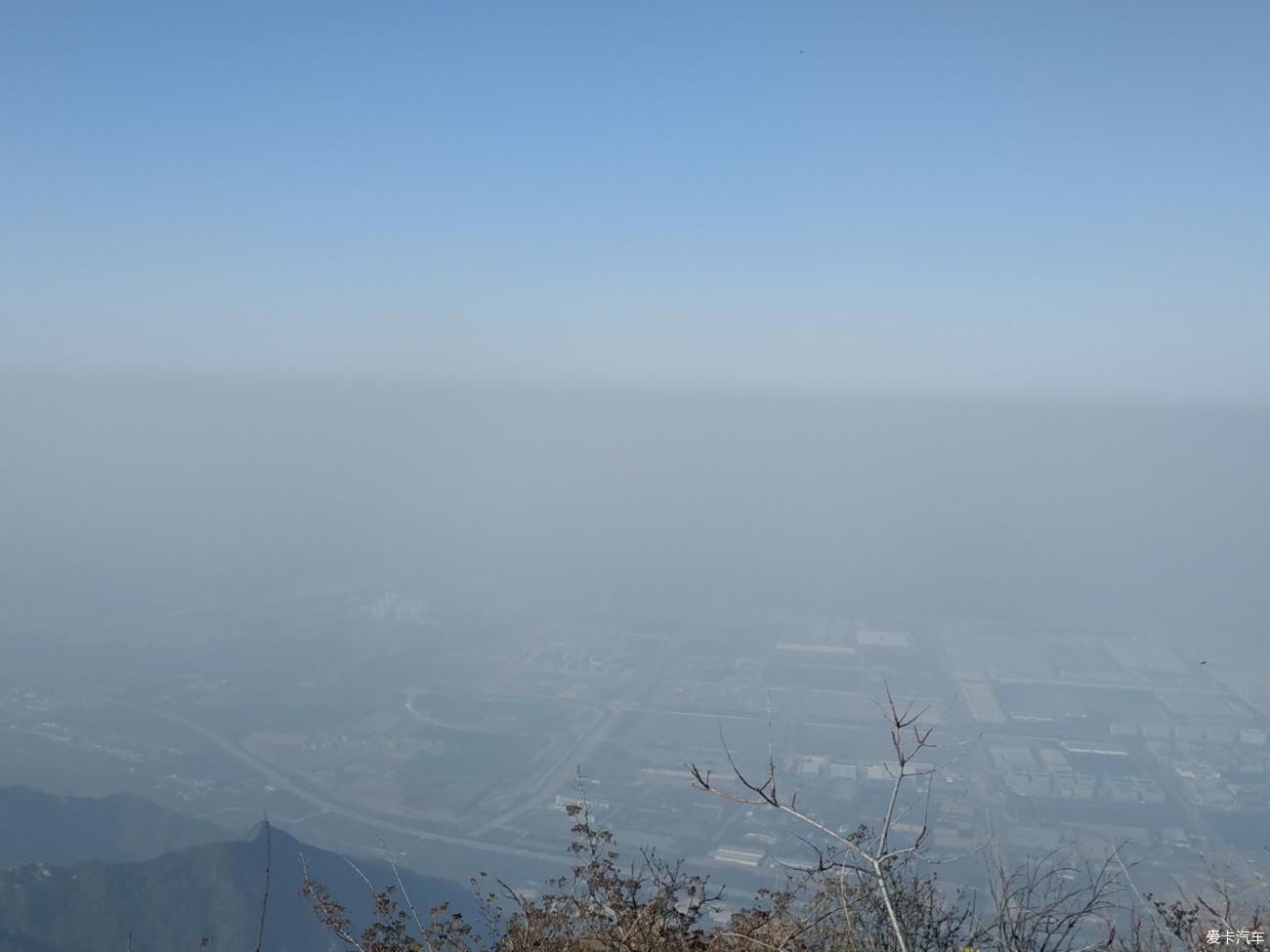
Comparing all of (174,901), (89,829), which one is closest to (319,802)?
(89,829)

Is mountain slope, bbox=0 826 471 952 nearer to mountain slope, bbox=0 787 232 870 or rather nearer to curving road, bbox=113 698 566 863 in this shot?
mountain slope, bbox=0 787 232 870

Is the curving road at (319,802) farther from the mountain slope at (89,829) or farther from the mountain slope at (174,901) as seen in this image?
the mountain slope at (174,901)

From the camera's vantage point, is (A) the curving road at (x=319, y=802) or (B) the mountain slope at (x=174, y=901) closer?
(B) the mountain slope at (x=174, y=901)

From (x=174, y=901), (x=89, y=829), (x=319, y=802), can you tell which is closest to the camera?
(x=174, y=901)

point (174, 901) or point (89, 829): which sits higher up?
point (174, 901)

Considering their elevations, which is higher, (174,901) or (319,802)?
(174,901)

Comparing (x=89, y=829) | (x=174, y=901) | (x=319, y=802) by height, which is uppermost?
(x=174, y=901)

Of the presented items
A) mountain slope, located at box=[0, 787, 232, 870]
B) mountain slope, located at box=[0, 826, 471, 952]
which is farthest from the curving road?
mountain slope, located at box=[0, 826, 471, 952]

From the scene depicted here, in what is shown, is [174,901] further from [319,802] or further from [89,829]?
[319,802]

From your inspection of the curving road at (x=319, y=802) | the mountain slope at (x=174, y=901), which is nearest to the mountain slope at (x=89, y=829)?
the curving road at (x=319, y=802)

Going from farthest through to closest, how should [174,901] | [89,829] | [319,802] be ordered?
1. [319,802]
2. [89,829]
3. [174,901]

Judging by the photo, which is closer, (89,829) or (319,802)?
(89,829)

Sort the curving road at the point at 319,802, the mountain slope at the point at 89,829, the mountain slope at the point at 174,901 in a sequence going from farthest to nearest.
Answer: the curving road at the point at 319,802 → the mountain slope at the point at 89,829 → the mountain slope at the point at 174,901

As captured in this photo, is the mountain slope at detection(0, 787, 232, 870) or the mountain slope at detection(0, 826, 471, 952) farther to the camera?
the mountain slope at detection(0, 787, 232, 870)
